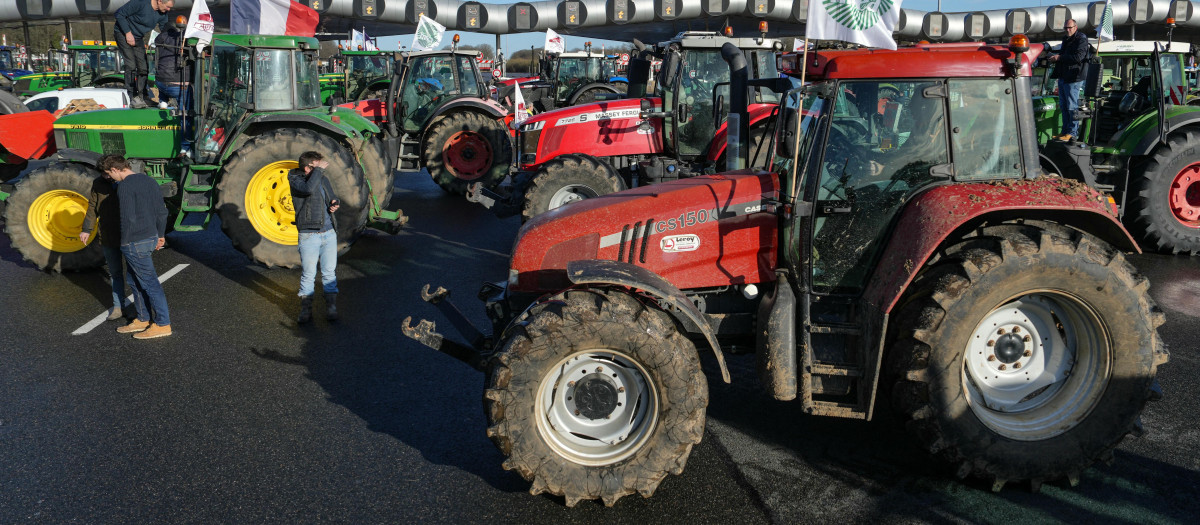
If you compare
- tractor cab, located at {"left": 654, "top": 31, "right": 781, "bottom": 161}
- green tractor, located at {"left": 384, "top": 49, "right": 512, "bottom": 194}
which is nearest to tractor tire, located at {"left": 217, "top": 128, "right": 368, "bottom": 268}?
tractor cab, located at {"left": 654, "top": 31, "right": 781, "bottom": 161}

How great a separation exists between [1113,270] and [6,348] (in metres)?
7.69

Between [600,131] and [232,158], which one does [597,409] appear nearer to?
[232,158]

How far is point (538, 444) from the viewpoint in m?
4.16

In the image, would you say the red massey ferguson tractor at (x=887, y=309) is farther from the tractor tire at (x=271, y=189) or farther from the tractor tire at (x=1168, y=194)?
the tractor tire at (x=1168, y=194)

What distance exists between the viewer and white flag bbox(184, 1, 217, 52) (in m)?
9.96

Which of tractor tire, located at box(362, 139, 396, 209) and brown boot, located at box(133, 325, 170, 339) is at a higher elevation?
tractor tire, located at box(362, 139, 396, 209)

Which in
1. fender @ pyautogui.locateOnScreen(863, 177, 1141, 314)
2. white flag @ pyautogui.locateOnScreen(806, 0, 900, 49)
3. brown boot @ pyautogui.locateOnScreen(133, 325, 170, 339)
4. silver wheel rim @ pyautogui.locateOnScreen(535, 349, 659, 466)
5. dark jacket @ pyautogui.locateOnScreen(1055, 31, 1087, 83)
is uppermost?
dark jacket @ pyautogui.locateOnScreen(1055, 31, 1087, 83)

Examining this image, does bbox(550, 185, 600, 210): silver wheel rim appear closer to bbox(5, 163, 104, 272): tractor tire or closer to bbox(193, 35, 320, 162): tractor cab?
bbox(193, 35, 320, 162): tractor cab

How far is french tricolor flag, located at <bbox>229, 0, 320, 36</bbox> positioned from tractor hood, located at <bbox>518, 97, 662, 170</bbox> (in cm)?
317

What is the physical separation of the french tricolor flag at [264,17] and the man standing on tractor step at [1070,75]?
31.0 ft

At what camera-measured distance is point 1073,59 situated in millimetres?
10836

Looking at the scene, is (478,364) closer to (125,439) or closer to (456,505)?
(456,505)

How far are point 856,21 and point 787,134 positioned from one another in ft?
2.24

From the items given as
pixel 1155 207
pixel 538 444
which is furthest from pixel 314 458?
pixel 1155 207
